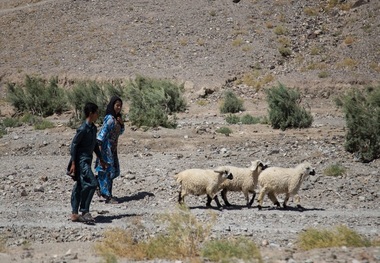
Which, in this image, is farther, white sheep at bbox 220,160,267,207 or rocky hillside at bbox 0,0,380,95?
rocky hillside at bbox 0,0,380,95

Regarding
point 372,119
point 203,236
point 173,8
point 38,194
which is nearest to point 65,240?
point 203,236

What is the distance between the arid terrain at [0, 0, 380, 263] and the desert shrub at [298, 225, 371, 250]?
0.85 feet

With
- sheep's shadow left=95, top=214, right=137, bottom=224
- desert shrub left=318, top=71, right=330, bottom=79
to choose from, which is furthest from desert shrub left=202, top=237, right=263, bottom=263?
desert shrub left=318, top=71, right=330, bottom=79

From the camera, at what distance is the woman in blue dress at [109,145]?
12.0 metres

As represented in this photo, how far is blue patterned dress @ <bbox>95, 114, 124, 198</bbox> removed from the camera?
39.5ft

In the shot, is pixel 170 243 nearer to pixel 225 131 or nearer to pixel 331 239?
pixel 331 239

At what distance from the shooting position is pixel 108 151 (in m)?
12.2

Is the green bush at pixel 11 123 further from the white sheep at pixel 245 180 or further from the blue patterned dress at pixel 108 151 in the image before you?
the white sheep at pixel 245 180

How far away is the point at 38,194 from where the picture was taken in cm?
1336

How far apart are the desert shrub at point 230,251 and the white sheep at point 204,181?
314 centimetres

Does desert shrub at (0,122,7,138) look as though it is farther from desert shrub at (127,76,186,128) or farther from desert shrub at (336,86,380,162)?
desert shrub at (336,86,380,162)

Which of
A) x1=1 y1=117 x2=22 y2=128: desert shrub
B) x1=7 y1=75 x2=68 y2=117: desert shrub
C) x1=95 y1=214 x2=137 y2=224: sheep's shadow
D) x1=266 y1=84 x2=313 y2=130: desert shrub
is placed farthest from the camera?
x1=7 y1=75 x2=68 y2=117: desert shrub

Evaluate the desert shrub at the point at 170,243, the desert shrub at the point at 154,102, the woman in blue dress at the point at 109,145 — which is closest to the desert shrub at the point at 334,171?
the woman in blue dress at the point at 109,145

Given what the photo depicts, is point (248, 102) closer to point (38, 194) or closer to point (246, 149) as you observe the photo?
point (246, 149)
